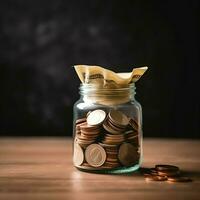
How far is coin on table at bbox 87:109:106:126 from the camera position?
3.34 ft

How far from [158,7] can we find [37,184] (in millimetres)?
1045

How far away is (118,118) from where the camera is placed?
1.02 metres

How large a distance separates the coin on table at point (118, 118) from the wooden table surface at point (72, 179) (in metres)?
0.12

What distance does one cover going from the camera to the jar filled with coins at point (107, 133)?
1.01 metres

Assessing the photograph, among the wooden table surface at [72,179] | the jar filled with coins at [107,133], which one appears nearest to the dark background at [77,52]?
the wooden table surface at [72,179]

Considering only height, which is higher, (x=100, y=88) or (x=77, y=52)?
(x=77, y=52)

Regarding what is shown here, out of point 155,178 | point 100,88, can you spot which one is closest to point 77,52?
point 100,88

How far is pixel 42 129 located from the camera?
1833 millimetres

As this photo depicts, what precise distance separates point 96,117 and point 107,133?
0.05m

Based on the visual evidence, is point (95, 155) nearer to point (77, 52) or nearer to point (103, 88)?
point (103, 88)

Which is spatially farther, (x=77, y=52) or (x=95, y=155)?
(x=77, y=52)

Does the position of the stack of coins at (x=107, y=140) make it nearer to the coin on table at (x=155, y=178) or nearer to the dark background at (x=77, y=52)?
the coin on table at (x=155, y=178)

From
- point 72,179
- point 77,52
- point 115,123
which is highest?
point 77,52

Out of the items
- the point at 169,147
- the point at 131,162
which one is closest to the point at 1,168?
the point at 131,162
